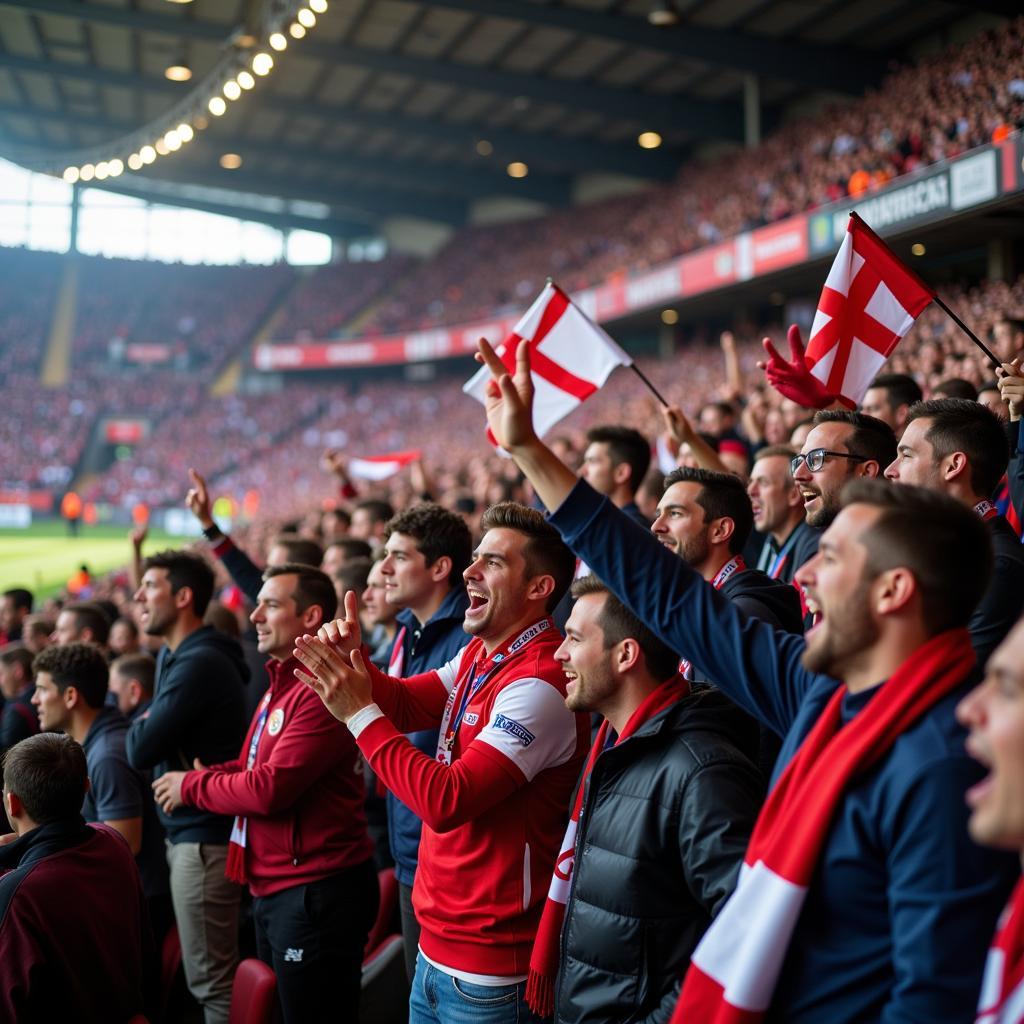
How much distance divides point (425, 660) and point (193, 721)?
47.4 inches

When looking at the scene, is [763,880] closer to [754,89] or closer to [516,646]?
[516,646]

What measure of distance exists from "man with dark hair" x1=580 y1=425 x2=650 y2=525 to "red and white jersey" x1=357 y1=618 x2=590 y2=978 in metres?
2.57

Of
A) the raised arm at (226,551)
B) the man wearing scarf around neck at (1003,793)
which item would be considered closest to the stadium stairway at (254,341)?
the raised arm at (226,551)

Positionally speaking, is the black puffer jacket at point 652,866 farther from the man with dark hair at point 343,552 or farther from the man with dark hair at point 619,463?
the man with dark hair at point 343,552

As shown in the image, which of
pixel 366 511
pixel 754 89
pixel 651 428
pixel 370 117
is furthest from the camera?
pixel 370 117

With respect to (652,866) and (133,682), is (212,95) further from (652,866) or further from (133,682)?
(652,866)

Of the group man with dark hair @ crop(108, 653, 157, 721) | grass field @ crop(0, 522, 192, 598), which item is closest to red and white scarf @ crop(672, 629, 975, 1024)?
man with dark hair @ crop(108, 653, 157, 721)

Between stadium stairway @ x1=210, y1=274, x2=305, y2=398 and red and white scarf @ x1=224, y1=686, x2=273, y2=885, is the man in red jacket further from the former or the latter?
stadium stairway @ x1=210, y1=274, x2=305, y2=398

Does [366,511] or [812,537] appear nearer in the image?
[812,537]

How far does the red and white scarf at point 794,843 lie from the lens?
184 centimetres

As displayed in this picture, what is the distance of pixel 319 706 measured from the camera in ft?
13.3

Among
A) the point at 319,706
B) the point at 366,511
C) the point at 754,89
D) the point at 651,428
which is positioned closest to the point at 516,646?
the point at 319,706

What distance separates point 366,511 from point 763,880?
5668 mm

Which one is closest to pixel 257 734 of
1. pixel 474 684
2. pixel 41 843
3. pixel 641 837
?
pixel 41 843
